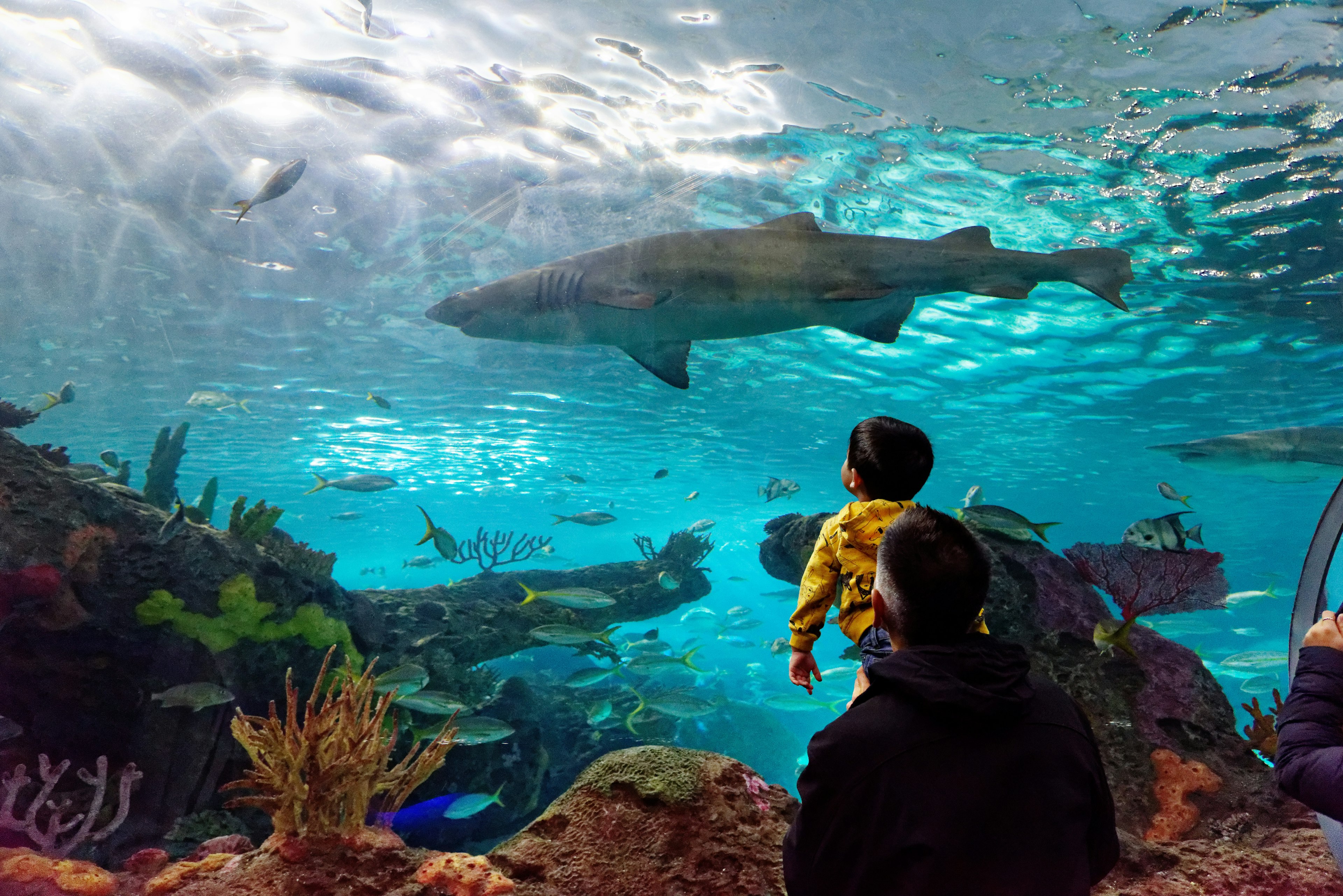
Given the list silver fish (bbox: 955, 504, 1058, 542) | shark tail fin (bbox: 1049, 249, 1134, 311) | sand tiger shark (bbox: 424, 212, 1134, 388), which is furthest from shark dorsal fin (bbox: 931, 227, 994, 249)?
silver fish (bbox: 955, 504, 1058, 542)

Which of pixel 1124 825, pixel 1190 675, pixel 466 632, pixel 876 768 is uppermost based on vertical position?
pixel 876 768

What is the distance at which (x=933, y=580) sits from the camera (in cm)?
172

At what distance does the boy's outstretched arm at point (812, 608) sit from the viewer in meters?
2.94

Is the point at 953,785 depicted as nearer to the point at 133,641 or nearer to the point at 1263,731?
the point at 1263,731

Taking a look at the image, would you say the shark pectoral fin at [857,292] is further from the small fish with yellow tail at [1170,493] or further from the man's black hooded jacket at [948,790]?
the small fish with yellow tail at [1170,493]

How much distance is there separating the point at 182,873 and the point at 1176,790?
6.01 metres

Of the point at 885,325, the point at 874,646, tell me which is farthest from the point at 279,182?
the point at 874,646

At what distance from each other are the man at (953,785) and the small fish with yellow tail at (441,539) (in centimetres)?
894

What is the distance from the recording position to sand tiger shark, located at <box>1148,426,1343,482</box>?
1152 centimetres

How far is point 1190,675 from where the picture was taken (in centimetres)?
488

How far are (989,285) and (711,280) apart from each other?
2.39 metres

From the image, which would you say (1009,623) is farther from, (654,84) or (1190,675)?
(654,84)

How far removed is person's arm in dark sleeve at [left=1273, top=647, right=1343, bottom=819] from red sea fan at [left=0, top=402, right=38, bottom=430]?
10533 millimetres

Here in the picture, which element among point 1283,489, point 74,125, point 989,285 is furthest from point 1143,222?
point 1283,489
